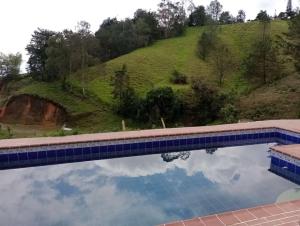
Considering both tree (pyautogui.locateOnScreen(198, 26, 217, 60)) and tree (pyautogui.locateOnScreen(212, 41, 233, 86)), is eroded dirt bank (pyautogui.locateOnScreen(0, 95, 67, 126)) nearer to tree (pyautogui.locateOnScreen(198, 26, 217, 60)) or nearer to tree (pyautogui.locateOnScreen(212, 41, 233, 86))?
tree (pyautogui.locateOnScreen(212, 41, 233, 86))

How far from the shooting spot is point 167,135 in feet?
25.2

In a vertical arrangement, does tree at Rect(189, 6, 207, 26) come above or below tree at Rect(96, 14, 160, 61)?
above

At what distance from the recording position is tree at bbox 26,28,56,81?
81.9 feet

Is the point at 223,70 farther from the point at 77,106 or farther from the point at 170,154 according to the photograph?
the point at 170,154

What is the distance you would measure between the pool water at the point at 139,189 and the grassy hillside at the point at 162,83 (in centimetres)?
979

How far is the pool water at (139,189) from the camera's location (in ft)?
13.7

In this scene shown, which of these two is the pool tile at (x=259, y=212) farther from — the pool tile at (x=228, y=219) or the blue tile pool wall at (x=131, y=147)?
the blue tile pool wall at (x=131, y=147)

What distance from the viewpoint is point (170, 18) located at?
122ft

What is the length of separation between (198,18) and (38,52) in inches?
880

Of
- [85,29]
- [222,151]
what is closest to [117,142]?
[222,151]

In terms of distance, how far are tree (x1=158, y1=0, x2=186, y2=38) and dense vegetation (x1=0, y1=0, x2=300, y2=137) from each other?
0.14 m

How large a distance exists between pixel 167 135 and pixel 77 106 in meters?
14.6

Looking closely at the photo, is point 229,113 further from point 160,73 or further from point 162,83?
point 160,73

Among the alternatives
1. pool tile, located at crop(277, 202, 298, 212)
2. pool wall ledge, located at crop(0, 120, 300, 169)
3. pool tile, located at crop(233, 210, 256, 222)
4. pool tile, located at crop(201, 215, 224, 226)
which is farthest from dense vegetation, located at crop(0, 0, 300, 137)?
pool tile, located at crop(201, 215, 224, 226)
